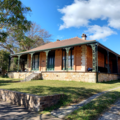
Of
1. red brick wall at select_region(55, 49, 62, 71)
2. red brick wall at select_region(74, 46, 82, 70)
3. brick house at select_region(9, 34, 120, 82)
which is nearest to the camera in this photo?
brick house at select_region(9, 34, 120, 82)

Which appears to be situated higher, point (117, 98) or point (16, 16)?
point (16, 16)

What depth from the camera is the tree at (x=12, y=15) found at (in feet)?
28.9

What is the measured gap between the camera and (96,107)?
4.66m

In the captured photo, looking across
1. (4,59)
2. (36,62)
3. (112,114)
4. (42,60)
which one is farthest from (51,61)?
(112,114)

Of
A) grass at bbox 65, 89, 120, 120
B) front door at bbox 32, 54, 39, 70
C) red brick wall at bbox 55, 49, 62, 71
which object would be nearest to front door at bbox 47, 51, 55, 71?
red brick wall at bbox 55, 49, 62, 71

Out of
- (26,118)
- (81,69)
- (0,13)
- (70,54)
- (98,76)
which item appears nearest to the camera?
(26,118)

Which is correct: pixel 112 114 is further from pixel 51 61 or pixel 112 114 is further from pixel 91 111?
pixel 51 61

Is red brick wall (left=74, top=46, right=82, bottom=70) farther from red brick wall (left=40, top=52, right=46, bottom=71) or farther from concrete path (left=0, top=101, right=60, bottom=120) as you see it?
concrete path (left=0, top=101, right=60, bottom=120)

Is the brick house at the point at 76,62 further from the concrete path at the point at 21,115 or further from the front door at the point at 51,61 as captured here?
the concrete path at the point at 21,115

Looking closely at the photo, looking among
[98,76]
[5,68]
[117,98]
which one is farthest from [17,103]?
[5,68]

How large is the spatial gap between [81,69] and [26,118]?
34.9 ft

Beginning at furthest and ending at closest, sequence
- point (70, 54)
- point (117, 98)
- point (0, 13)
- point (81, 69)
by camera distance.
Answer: point (70, 54) < point (81, 69) < point (0, 13) < point (117, 98)

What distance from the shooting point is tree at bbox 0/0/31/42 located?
28.9ft

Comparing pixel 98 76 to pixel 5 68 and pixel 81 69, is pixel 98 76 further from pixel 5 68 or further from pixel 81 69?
pixel 5 68
